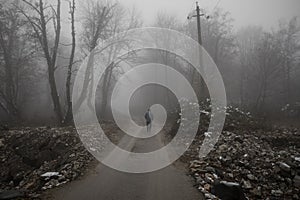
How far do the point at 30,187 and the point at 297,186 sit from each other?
8765mm

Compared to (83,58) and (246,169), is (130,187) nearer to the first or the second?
(246,169)

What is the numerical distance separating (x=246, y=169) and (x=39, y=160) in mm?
8572

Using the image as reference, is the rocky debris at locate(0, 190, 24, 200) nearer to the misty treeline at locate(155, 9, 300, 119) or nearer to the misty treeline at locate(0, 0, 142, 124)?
the misty treeline at locate(0, 0, 142, 124)

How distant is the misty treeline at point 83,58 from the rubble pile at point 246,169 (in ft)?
35.6

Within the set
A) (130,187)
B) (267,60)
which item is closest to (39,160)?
(130,187)

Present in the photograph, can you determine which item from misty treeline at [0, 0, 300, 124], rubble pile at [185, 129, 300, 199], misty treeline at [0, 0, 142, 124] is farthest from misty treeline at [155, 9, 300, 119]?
rubble pile at [185, 129, 300, 199]

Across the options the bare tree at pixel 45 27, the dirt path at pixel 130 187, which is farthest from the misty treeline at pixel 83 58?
the dirt path at pixel 130 187

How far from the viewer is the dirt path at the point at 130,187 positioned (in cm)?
673

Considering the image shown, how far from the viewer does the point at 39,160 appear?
35.9ft

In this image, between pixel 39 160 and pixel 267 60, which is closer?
pixel 39 160

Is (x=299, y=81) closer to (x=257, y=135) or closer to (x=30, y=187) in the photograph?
(x=257, y=135)

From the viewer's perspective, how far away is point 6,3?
20203mm

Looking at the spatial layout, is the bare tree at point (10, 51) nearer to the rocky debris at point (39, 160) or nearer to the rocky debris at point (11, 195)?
the rocky debris at point (39, 160)

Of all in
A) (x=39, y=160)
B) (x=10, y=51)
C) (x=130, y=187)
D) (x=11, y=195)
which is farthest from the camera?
(x=10, y=51)
